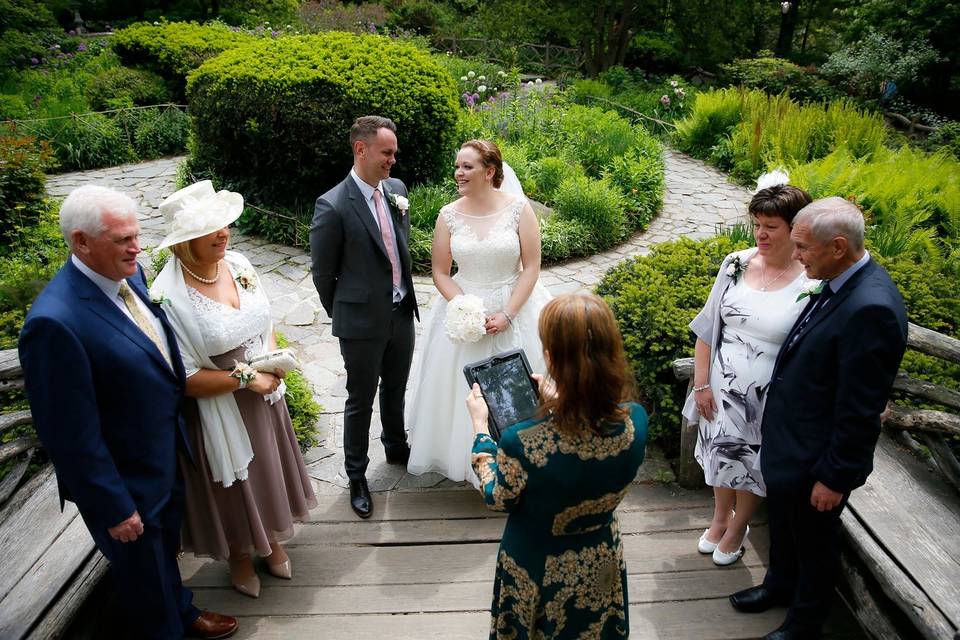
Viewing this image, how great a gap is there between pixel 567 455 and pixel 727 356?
1.57 metres

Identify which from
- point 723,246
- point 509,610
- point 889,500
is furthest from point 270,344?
point 723,246

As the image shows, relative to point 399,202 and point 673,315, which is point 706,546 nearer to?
point 673,315

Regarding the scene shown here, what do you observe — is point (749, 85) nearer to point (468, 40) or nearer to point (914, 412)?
point (468, 40)

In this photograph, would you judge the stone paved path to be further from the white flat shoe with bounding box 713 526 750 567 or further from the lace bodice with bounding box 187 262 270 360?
the lace bodice with bounding box 187 262 270 360

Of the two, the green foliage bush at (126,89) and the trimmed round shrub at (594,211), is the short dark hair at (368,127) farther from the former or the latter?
the green foliage bush at (126,89)

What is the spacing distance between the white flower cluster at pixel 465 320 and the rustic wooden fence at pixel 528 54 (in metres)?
17.6

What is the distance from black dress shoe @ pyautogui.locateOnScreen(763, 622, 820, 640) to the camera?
302 centimetres

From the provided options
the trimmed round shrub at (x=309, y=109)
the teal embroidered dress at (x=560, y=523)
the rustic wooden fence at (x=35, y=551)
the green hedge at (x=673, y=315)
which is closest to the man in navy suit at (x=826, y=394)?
the teal embroidered dress at (x=560, y=523)

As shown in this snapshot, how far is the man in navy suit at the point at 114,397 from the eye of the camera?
246 centimetres

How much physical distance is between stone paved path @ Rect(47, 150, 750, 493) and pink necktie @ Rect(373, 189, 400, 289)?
1400 millimetres

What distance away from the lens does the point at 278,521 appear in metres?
3.52

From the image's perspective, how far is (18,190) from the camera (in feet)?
25.3

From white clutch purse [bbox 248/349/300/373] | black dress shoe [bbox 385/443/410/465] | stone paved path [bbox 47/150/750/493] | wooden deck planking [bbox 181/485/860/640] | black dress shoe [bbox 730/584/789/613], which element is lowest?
stone paved path [bbox 47/150/750/493]

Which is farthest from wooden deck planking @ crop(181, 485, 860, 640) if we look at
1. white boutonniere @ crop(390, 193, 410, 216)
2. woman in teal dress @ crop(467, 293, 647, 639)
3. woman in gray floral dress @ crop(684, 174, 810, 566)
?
white boutonniere @ crop(390, 193, 410, 216)
